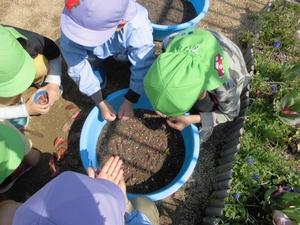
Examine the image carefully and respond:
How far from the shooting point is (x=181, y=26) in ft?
8.60

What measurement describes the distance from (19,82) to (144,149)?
2.98 feet

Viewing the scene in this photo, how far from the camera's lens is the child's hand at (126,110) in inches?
97.0

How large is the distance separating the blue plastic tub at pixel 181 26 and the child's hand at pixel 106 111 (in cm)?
67

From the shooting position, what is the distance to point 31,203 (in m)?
1.35

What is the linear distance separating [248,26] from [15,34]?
1.81 metres

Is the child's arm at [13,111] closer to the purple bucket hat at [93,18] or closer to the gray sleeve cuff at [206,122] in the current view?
the purple bucket hat at [93,18]

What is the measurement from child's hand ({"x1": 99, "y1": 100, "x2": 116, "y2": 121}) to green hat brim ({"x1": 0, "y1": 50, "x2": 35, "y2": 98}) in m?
0.47

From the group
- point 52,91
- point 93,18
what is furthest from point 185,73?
point 52,91

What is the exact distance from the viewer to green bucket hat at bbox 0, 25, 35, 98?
2020mm

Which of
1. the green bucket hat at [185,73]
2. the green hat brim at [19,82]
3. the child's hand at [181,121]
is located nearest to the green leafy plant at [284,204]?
the child's hand at [181,121]

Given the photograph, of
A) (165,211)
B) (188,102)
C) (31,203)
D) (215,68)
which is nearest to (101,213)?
(31,203)

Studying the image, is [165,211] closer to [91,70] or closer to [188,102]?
[188,102]

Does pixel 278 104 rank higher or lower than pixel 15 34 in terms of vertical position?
lower

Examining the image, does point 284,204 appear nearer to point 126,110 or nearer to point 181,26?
point 126,110
